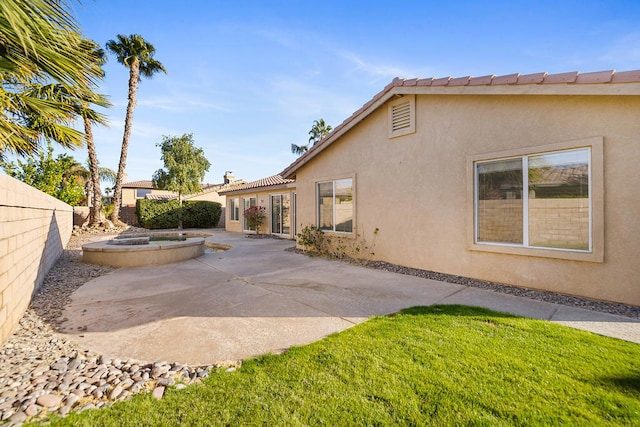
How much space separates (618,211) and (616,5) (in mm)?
6500

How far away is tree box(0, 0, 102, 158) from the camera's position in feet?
10.2

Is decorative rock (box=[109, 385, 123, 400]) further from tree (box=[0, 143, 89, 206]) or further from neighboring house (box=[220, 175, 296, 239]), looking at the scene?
tree (box=[0, 143, 89, 206])

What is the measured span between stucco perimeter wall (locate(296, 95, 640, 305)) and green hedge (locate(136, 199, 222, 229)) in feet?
64.3

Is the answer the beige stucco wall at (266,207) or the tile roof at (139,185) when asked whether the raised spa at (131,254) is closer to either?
the beige stucco wall at (266,207)

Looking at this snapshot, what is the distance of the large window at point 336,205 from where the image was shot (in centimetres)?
1084

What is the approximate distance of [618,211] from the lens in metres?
5.29

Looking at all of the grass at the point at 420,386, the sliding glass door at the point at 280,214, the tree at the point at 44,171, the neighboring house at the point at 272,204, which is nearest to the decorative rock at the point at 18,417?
the grass at the point at 420,386

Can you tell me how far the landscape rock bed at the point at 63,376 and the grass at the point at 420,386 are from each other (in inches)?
8.8

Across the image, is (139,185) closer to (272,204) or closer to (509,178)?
(272,204)

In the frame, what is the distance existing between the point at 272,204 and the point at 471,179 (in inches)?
554

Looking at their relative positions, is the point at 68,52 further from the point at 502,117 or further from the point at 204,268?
the point at 502,117

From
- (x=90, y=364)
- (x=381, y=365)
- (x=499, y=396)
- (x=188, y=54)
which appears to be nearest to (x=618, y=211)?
(x=499, y=396)

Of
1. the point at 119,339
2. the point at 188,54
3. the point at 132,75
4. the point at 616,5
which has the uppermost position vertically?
the point at 132,75

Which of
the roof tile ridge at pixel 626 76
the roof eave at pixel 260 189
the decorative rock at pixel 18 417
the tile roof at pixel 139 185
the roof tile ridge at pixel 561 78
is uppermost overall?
the tile roof at pixel 139 185
